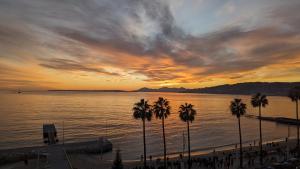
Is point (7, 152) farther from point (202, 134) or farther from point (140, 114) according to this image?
point (202, 134)

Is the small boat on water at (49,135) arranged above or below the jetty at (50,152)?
above

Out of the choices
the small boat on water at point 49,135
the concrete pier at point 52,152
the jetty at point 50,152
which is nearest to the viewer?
the concrete pier at point 52,152

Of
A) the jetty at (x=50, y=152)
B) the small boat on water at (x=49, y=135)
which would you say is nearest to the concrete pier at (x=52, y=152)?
the jetty at (x=50, y=152)

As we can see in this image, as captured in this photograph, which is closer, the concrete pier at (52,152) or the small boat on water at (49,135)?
the concrete pier at (52,152)

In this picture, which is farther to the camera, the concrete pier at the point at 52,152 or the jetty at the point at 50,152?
the jetty at the point at 50,152

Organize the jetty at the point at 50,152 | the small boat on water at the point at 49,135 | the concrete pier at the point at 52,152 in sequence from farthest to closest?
the small boat on water at the point at 49,135 → the jetty at the point at 50,152 → the concrete pier at the point at 52,152

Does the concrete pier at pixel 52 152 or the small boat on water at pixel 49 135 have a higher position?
the small boat on water at pixel 49 135

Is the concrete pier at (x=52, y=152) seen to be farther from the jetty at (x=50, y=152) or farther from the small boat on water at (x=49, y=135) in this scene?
the small boat on water at (x=49, y=135)

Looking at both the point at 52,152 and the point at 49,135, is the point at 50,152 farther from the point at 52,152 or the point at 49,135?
the point at 49,135

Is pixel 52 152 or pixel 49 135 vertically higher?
pixel 49 135

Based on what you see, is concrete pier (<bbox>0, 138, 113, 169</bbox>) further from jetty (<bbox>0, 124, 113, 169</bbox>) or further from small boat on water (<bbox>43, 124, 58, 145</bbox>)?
small boat on water (<bbox>43, 124, 58, 145</bbox>)

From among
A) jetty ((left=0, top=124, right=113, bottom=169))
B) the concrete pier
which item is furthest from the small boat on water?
the concrete pier

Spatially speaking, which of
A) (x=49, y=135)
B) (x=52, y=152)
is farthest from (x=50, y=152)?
(x=49, y=135)

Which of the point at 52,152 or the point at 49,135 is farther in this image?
the point at 49,135
